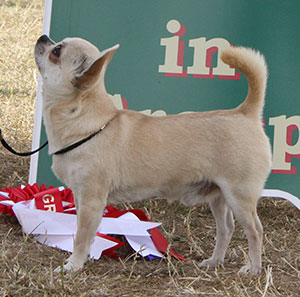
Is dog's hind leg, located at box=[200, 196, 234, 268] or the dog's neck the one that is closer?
the dog's neck

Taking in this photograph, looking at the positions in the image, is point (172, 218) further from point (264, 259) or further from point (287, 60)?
point (287, 60)

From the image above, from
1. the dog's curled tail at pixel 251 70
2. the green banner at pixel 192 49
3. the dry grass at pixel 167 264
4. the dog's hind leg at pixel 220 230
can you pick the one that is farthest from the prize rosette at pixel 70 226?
the dog's curled tail at pixel 251 70

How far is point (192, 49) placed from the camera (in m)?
4.01

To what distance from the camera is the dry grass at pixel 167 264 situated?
260 cm

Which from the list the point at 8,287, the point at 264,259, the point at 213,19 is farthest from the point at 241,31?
the point at 8,287

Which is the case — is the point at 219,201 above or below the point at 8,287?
above

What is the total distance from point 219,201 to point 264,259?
16.9 inches

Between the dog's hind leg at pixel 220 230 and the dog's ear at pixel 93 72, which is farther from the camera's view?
the dog's hind leg at pixel 220 230

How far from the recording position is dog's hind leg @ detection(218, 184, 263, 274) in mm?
2904

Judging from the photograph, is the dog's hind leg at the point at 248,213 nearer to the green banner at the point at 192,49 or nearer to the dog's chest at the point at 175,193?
the dog's chest at the point at 175,193

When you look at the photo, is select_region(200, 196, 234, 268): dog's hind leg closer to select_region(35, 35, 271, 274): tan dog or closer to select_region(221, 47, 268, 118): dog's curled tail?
select_region(35, 35, 271, 274): tan dog

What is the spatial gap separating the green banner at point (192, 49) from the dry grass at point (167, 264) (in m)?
0.50

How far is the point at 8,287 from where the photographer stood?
2.50m

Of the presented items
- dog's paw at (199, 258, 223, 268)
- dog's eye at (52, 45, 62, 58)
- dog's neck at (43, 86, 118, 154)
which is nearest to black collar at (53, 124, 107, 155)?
dog's neck at (43, 86, 118, 154)
